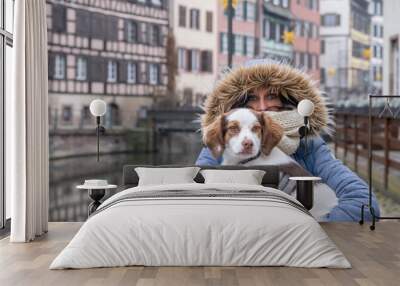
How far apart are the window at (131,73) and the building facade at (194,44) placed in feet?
1.66

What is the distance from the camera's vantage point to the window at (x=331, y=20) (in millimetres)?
8164

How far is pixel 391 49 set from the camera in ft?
26.9

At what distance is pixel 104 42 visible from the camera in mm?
8055

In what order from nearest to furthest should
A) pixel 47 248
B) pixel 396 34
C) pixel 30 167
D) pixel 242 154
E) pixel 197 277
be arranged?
pixel 197 277
pixel 47 248
pixel 30 167
pixel 242 154
pixel 396 34

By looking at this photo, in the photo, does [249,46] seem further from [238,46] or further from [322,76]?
[322,76]

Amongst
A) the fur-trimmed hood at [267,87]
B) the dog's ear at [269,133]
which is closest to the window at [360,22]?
the fur-trimmed hood at [267,87]

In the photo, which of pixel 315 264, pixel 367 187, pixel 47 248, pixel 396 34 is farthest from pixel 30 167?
pixel 396 34

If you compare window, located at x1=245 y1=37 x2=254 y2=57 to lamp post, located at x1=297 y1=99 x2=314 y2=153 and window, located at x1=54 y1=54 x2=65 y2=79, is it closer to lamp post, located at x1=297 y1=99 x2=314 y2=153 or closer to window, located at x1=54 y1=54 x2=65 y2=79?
lamp post, located at x1=297 y1=99 x2=314 y2=153

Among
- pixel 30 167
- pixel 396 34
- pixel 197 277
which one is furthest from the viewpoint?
pixel 396 34

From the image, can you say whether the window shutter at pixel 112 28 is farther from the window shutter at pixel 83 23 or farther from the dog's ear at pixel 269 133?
the dog's ear at pixel 269 133

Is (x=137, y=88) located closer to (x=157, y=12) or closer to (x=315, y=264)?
(x=157, y=12)

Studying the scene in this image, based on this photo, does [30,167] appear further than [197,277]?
Yes

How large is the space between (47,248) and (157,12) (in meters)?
3.37

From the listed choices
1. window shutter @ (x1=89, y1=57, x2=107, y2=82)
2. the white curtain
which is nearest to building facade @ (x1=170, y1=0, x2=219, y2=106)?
window shutter @ (x1=89, y1=57, x2=107, y2=82)
